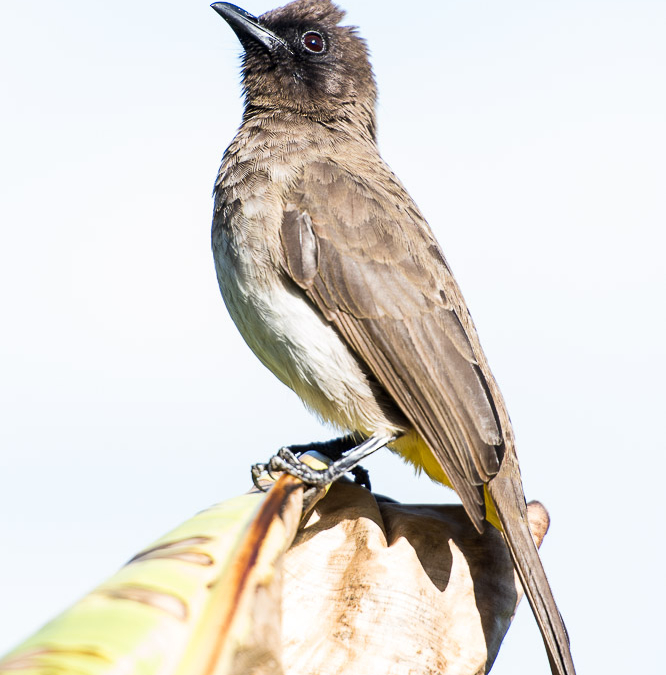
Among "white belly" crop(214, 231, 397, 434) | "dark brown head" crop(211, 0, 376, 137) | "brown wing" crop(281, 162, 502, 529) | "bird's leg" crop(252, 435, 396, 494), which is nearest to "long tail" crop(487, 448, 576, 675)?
"brown wing" crop(281, 162, 502, 529)

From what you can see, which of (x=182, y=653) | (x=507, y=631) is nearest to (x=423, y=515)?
(x=507, y=631)

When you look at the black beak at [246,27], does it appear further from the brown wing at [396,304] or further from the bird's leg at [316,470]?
the bird's leg at [316,470]

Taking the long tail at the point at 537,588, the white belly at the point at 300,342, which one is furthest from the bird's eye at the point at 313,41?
the long tail at the point at 537,588

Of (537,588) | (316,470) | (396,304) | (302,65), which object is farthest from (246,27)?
(537,588)

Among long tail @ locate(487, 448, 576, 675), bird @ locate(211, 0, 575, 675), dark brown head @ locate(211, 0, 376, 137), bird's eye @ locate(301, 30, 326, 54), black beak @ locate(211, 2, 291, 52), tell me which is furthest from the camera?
bird's eye @ locate(301, 30, 326, 54)

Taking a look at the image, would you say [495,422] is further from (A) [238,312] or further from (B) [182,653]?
(B) [182,653]

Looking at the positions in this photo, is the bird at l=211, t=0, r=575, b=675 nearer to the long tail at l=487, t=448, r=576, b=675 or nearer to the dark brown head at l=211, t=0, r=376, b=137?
the long tail at l=487, t=448, r=576, b=675
